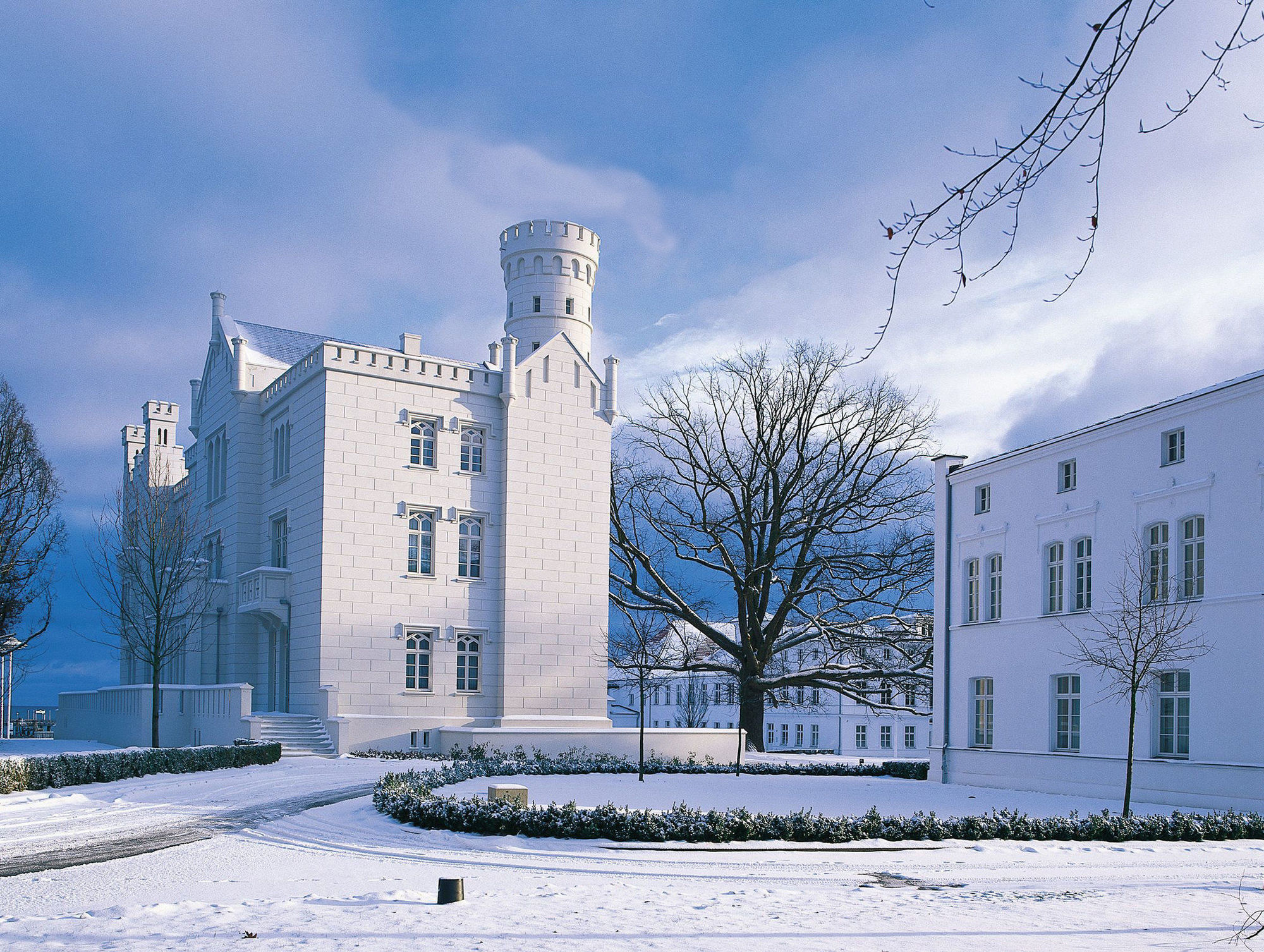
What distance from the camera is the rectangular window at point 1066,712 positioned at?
1003 inches

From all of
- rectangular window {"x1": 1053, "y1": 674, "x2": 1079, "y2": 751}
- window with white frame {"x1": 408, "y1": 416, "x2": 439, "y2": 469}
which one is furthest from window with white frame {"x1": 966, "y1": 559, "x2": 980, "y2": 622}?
window with white frame {"x1": 408, "y1": 416, "x2": 439, "y2": 469}

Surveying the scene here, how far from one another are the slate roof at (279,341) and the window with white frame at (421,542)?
929 cm

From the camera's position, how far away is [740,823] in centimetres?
1542

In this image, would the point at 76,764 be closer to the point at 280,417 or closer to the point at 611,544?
the point at 280,417

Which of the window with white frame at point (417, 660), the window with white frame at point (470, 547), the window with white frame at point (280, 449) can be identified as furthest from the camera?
the window with white frame at point (280, 449)

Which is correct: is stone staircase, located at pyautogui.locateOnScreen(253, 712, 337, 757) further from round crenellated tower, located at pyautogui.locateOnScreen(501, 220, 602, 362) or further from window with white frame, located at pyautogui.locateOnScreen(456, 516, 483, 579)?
round crenellated tower, located at pyautogui.locateOnScreen(501, 220, 602, 362)

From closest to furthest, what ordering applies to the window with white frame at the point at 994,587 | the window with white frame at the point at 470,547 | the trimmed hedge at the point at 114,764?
1. the trimmed hedge at the point at 114,764
2. the window with white frame at the point at 994,587
3. the window with white frame at the point at 470,547

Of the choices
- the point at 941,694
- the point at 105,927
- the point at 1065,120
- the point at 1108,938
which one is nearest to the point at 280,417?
the point at 941,694

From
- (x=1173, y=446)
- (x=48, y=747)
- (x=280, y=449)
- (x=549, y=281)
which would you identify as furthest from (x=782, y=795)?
(x=549, y=281)

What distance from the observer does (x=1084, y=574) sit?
25.6 m

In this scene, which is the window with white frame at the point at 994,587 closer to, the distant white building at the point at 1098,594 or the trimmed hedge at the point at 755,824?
the distant white building at the point at 1098,594

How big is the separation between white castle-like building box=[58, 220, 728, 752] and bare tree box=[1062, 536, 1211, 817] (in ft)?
43.5

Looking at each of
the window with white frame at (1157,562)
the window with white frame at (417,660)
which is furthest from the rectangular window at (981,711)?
the window with white frame at (417,660)

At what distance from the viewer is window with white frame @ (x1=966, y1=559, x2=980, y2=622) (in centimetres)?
2936
